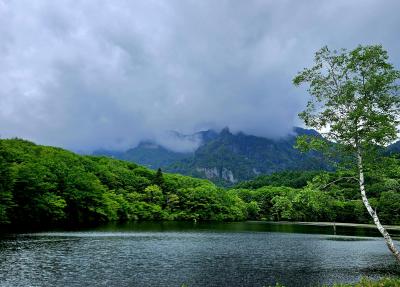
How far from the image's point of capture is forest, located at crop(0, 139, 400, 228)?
30.4 metres

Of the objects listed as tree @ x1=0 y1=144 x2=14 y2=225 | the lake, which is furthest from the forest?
the lake

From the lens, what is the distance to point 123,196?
15125 cm

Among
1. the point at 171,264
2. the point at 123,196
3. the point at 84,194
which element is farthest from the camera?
the point at 123,196

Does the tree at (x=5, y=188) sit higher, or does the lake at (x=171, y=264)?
the tree at (x=5, y=188)

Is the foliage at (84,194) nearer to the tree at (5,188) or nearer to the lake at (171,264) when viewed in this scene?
the tree at (5,188)

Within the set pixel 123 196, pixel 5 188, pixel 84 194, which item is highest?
pixel 123 196

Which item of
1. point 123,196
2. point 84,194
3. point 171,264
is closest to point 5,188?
point 84,194

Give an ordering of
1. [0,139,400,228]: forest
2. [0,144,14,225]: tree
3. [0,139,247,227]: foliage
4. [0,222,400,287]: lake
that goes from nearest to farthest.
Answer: [0,139,400,228]: forest
[0,222,400,287]: lake
[0,144,14,225]: tree
[0,139,247,227]: foliage

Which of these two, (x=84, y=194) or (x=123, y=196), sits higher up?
(x=123, y=196)

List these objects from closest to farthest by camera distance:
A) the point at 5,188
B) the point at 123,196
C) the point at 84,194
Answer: the point at 5,188 < the point at 84,194 < the point at 123,196

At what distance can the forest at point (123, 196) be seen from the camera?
30.4 metres

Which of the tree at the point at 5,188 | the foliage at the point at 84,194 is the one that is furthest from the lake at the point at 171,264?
the foliage at the point at 84,194

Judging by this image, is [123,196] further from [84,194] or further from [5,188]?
[5,188]

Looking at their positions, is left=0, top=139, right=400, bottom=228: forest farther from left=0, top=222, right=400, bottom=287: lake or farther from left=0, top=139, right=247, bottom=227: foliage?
left=0, top=222, right=400, bottom=287: lake
